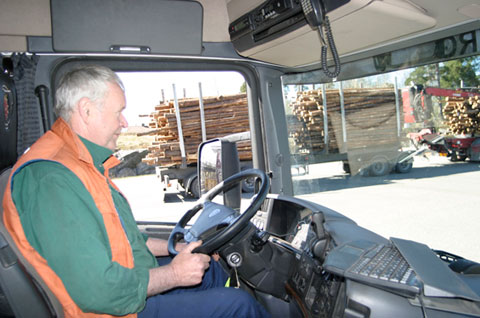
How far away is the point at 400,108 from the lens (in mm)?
2379

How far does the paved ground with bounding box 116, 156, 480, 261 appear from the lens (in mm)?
1912

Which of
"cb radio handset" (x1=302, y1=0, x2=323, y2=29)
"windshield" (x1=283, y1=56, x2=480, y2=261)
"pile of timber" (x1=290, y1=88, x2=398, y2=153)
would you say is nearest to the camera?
"cb radio handset" (x1=302, y1=0, x2=323, y2=29)

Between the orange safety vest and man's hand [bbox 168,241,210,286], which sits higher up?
the orange safety vest

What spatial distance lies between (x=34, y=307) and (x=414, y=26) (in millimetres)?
2211

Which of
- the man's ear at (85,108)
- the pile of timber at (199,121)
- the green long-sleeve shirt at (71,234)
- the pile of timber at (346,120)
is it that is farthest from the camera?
the pile of timber at (199,121)

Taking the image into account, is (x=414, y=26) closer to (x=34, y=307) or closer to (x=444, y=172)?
(x=444, y=172)

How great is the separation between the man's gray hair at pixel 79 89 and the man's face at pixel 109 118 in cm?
2

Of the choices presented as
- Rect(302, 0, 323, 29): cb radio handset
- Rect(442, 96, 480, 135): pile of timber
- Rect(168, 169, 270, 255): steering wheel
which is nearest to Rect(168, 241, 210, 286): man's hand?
Rect(168, 169, 270, 255): steering wheel

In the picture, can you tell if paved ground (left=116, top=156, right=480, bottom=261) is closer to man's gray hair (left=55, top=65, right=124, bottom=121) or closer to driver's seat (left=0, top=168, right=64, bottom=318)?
man's gray hair (left=55, top=65, right=124, bottom=121)

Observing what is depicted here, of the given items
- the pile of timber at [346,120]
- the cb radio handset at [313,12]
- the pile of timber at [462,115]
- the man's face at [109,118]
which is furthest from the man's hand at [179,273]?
the pile of timber at [346,120]

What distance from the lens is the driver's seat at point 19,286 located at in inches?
46.0

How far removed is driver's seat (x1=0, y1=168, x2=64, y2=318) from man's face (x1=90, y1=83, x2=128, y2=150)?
465 millimetres

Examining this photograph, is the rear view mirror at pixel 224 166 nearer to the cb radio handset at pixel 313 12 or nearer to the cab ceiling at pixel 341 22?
the cab ceiling at pixel 341 22

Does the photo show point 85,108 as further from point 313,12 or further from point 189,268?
point 313,12
